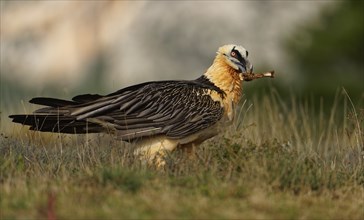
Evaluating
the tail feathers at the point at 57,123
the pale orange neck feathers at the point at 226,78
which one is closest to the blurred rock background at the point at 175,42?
the pale orange neck feathers at the point at 226,78

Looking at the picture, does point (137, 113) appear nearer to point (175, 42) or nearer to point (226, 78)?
point (226, 78)

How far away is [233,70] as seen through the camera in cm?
1115

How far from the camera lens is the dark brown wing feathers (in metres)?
10.5

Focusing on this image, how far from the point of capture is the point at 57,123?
1071cm

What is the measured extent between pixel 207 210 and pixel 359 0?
2042 cm

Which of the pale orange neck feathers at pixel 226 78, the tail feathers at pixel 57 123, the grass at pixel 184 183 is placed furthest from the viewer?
the pale orange neck feathers at pixel 226 78

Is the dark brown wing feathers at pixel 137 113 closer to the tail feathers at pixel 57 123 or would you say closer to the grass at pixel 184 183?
the tail feathers at pixel 57 123

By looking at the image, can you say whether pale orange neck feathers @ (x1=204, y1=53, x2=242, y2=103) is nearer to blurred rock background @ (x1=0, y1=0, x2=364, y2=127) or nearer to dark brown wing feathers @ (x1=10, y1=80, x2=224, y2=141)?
dark brown wing feathers @ (x1=10, y1=80, x2=224, y2=141)

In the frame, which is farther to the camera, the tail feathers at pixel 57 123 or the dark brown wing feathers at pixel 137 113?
the tail feathers at pixel 57 123

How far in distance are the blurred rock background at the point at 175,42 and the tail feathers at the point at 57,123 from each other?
14.4 meters

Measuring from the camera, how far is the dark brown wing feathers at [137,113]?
10.5 metres

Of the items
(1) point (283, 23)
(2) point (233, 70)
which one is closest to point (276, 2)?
(1) point (283, 23)

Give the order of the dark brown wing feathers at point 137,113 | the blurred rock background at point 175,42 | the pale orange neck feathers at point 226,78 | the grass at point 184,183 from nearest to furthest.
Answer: the grass at point 184,183, the dark brown wing feathers at point 137,113, the pale orange neck feathers at point 226,78, the blurred rock background at point 175,42

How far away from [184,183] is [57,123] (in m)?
2.36
